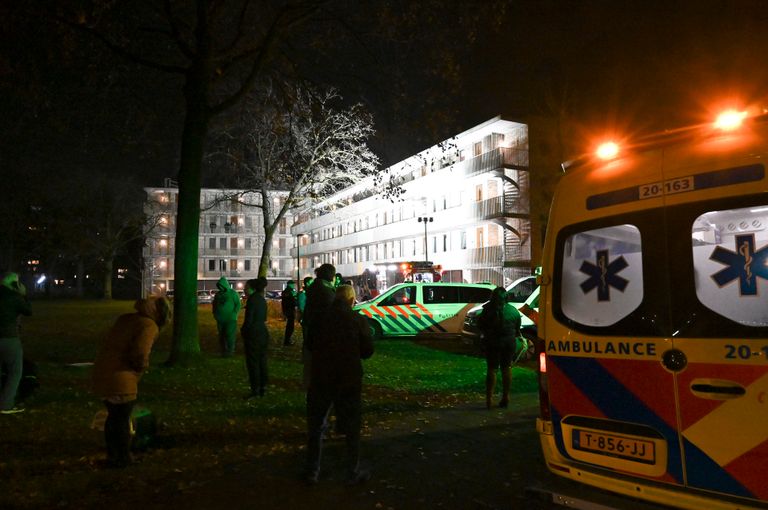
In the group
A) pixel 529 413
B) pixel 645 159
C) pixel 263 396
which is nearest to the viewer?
pixel 645 159

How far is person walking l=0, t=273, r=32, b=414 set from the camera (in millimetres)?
7297

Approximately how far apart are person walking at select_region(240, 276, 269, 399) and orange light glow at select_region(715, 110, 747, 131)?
6.73 m

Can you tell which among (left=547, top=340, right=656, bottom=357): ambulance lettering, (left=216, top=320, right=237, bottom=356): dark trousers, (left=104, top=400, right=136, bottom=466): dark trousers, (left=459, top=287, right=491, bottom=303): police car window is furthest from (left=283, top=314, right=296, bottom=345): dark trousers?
(left=547, top=340, right=656, bottom=357): ambulance lettering

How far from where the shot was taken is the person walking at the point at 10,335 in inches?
287

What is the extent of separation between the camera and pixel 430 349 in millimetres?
16594

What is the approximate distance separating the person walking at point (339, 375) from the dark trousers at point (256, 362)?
3.80 m

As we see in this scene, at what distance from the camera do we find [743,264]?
3.31 m

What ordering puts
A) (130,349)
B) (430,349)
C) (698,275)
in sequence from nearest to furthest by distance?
1. (698,275)
2. (130,349)
3. (430,349)

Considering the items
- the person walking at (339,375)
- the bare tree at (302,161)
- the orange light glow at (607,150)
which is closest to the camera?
the orange light glow at (607,150)

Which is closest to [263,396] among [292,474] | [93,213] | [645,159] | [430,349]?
[292,474]

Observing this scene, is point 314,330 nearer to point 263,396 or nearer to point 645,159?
point 645,159

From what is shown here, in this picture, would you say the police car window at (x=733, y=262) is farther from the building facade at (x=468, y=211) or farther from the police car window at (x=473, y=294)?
the building facade at (x=468, y=211)

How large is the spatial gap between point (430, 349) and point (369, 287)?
845 inches

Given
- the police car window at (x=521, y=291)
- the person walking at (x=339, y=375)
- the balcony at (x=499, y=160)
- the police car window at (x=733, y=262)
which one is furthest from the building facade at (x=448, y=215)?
the police car window at (x=733, y=262)
